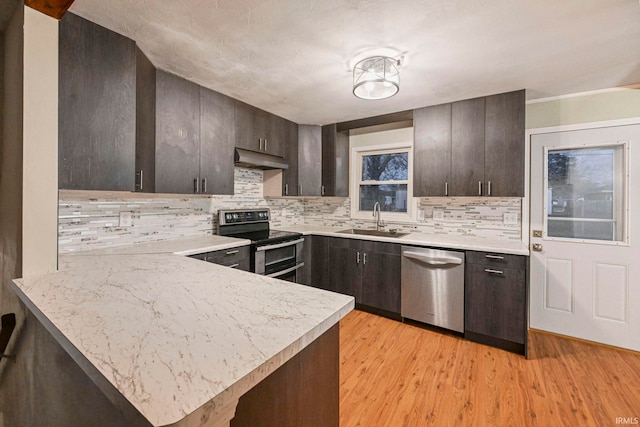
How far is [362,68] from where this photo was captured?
1.95 m

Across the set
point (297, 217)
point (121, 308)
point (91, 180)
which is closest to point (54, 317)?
point (121, 308)

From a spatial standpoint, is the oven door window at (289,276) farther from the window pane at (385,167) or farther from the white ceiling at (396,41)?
the white ceiling at (396,41)

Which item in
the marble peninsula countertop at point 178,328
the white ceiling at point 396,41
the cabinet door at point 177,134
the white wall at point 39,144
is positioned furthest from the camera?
the cabinet door at point 177,134

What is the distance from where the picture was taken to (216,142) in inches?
103

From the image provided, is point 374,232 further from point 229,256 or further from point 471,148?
point 229,256

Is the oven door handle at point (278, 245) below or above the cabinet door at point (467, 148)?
below

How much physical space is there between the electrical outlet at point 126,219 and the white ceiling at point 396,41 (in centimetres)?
124

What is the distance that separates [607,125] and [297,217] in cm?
350

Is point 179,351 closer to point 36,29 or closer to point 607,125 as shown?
point 36,29

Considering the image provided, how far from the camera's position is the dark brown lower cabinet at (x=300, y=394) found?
758mm

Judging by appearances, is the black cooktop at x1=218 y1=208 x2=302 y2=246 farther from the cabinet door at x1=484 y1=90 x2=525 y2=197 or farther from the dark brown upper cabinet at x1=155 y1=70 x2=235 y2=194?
the cabinet door at x1=484 y1=90 x2=525 y2=197

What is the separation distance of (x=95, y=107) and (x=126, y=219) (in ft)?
3.23

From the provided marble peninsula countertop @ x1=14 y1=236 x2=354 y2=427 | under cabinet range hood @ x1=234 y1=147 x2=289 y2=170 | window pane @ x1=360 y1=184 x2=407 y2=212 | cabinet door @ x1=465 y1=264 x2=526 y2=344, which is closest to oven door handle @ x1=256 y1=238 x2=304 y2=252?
under cabinet range hood @ x1=234 y1=147 x2=289 y2=170

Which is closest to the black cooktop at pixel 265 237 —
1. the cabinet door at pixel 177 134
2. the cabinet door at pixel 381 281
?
the cabinet door at pixel 177 134
